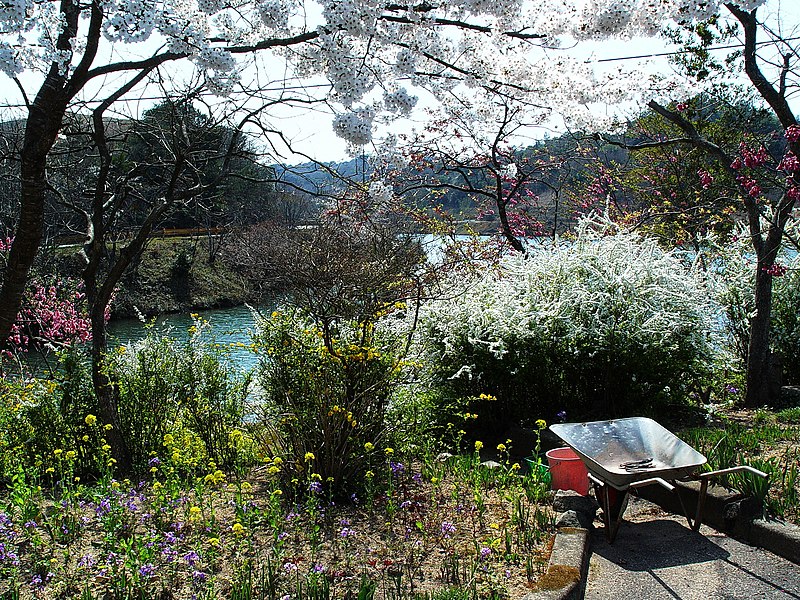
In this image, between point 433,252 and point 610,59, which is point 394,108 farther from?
point 433,252

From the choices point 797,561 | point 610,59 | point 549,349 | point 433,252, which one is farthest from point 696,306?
point 433,252

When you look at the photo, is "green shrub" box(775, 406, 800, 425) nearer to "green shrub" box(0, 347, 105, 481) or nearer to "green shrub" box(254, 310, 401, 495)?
"green shrub" box(254, 310, 401, 495)

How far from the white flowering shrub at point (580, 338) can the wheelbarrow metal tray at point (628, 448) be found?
1.81m

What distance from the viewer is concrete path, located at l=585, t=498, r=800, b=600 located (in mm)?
3342

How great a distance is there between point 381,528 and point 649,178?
494 inches

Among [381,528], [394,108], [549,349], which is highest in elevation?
[394,108]

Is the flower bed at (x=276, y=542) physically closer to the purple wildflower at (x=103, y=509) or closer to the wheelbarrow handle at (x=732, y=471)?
the purple wildflower at (x=103, y=509)

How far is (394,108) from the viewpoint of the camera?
11.0 ft

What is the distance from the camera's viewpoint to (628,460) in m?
4.42

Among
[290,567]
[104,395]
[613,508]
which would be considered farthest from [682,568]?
[104,395]

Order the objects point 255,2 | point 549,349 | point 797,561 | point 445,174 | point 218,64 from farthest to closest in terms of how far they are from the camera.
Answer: point 445,174
point 549,349
point 797,561
point 255,2
point 218,64

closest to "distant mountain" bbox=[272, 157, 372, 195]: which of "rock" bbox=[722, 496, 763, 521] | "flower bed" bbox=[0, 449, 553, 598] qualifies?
"flower bed" bbox=[0, 449, 553, 598]

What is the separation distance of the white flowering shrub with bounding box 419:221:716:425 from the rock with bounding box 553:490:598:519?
2.10 m

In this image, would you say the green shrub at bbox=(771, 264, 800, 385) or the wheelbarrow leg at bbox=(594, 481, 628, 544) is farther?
the green shrub at bbox=(771, 264, 800, 385)
